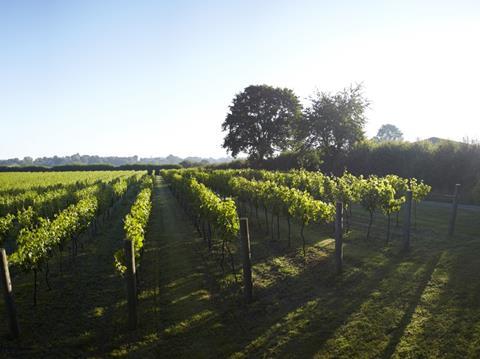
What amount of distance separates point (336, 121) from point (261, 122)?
64.7 ft

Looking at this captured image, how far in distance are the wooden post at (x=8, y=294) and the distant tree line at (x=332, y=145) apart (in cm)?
2421

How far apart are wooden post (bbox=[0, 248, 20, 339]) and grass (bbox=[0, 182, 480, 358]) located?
303 mm

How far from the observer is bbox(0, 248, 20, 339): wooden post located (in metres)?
7.40

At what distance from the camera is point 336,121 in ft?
130

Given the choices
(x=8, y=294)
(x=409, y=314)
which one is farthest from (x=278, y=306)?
(x=8, y=294)

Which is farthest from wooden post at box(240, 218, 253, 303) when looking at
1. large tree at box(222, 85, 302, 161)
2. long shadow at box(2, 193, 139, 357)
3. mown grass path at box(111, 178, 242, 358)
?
large tree at box(222, 85, 302, 161)

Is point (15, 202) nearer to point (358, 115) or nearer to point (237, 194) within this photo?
point (237, 194)

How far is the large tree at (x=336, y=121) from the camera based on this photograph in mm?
39250

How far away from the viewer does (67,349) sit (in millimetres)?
7172

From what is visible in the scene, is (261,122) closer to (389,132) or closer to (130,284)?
(130,284)

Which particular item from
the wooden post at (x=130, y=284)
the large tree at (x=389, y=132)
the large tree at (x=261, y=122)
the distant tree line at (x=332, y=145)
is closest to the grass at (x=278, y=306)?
the wooden post at (x=130, y=284)

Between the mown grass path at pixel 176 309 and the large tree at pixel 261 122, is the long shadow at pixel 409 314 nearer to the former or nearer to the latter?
the mown grass path at pixel 176 309

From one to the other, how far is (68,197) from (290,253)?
60.8 ft

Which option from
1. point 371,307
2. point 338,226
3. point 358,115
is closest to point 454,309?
point 371,307
